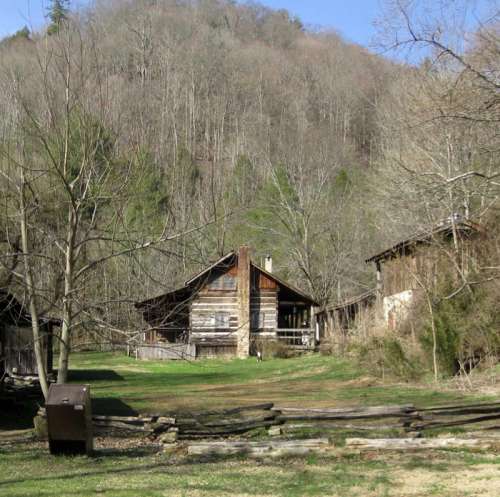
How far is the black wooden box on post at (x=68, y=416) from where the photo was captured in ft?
40.6

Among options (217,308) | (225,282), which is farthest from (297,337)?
(225,282)

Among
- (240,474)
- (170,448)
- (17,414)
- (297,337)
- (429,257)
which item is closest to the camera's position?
(240,474)

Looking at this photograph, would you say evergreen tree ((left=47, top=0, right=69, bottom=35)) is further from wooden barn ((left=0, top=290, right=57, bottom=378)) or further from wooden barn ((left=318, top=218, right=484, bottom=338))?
wooden barn ((left=318, top=218, right=484, bottom=338))

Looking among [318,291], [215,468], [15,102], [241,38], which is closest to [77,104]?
[15,102]

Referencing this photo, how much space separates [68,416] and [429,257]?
1714 centimetres

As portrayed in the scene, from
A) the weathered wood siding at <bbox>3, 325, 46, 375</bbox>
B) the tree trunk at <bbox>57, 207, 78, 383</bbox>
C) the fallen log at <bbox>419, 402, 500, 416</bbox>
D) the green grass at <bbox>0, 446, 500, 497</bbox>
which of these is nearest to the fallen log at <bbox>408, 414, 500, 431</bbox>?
the fallen log at <bbox>419, 402, 500, 416</bbox>

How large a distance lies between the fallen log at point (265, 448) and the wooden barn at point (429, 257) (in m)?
11.9

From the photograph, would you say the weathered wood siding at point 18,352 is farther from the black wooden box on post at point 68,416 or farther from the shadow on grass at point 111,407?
the black wooden box on post at point 68,416

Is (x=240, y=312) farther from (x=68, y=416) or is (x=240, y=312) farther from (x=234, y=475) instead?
(x=234, y=475)

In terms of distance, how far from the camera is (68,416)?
492 inches

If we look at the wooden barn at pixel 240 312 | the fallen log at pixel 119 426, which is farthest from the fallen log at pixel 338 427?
the wooden barn at pixel 240 312

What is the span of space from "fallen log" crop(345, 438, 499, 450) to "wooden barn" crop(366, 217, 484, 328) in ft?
36.2

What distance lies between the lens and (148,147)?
1523 cm

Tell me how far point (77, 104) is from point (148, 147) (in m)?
1.83
